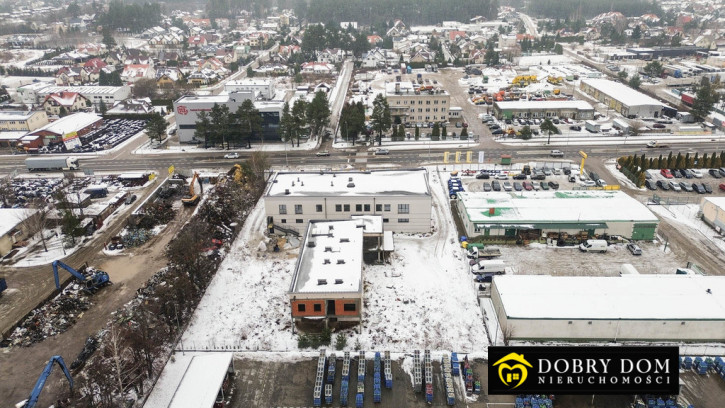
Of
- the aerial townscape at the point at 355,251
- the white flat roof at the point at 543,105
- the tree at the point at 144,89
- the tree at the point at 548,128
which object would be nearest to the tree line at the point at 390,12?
the tree at the point at 144,89

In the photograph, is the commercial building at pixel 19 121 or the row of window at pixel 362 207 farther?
the commercial building at pixel 19 121

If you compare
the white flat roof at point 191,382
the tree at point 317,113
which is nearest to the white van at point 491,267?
the white flat roof at point 191,382

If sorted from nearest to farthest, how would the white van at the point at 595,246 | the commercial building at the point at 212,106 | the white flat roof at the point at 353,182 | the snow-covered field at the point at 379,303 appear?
1. the snow-covered field at the point at 379,303
2. the white van at the point at 595,246
3. the white flat roof at the point at 353,182
4. the commercial building at the point at 212,106

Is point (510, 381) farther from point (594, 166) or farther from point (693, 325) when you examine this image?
point (594, 166)

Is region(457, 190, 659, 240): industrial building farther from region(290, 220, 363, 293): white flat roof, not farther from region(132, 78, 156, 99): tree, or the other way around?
region(132, 78, 156, 99): tree

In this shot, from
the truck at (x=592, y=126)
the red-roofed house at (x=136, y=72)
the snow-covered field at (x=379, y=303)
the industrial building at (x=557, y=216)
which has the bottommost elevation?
the snow-covered field at (x=379, y=303)

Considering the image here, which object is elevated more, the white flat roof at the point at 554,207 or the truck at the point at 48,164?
the truck at the point at 48,164

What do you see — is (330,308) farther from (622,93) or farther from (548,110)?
(622,93)

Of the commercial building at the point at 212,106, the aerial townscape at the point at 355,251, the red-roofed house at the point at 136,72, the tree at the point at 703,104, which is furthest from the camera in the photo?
the red-roofed house at the point at 136,72

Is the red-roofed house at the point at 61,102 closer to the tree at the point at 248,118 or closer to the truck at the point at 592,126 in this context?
the tree at the point at 248,118
